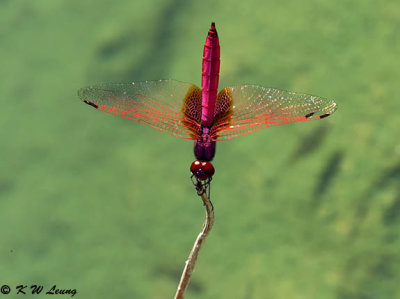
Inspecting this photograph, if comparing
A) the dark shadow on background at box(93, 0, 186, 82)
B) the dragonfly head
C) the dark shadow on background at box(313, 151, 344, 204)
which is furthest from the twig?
the dark shadow on background at box(93, 0, 186, 82)

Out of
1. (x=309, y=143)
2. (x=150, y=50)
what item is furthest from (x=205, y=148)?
(x=150, y=50)

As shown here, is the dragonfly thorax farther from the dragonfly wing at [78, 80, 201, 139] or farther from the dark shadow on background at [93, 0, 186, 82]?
the dark shadow on background at [93, 0, 186, 82]

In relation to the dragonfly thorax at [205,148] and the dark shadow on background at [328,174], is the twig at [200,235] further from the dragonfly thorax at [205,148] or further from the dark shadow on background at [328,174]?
the dark shadow on background at [328,174]

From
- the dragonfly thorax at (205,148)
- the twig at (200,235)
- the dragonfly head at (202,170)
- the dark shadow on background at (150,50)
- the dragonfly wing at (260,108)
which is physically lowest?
the twig at (200,235)

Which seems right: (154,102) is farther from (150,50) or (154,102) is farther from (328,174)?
(328,174)

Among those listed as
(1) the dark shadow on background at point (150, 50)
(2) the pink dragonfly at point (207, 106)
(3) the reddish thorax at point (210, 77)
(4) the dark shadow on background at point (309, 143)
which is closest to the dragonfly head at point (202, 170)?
Answer: (2) the pink dragonfly at point (207, 106)

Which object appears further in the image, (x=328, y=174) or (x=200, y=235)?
(x=328, y=174)
